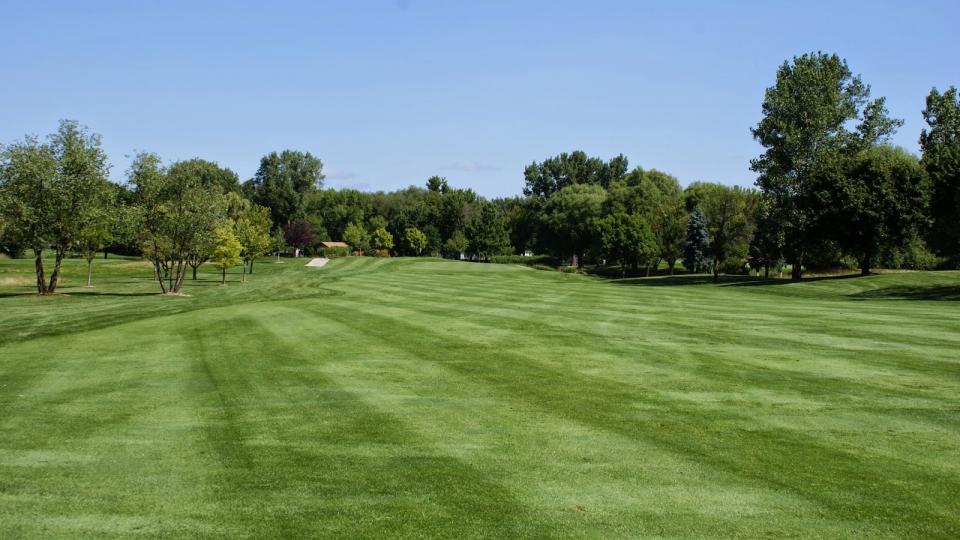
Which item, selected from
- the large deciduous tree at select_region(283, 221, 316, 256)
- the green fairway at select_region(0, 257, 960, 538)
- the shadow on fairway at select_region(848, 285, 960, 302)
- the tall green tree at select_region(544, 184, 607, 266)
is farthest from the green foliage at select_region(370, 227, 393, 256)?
the green fairway at select_region(0, 257, 960, 538)

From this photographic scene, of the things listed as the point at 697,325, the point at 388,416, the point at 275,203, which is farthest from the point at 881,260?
the point at 275,203

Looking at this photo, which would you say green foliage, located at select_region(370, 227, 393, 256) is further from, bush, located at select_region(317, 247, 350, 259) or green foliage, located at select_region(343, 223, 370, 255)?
bush, located at select_region(317, 247, 350, 259)

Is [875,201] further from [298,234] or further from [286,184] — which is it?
[286,184]

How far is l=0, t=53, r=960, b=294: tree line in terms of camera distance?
51.1m

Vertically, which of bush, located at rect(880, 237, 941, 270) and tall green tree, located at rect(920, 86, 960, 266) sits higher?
tall green tree, located at rect(920, 86, 960, 266)

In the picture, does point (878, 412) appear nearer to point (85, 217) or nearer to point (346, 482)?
point (346, 482)

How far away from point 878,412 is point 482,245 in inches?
4874

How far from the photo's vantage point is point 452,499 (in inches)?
350

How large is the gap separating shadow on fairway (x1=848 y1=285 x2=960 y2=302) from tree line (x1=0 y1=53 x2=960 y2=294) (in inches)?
409

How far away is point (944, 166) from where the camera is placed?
62.8 meters

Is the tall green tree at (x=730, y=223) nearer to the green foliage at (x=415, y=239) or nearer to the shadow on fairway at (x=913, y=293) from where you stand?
the shadow on fairway at (x=913, y=293)

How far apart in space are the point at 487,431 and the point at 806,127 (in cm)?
6864

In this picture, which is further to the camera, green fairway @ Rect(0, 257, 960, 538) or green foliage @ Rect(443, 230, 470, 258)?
green foliage @ Rect(443, 230, 470, 258)

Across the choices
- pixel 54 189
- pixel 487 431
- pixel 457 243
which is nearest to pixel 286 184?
pixel 457 243
